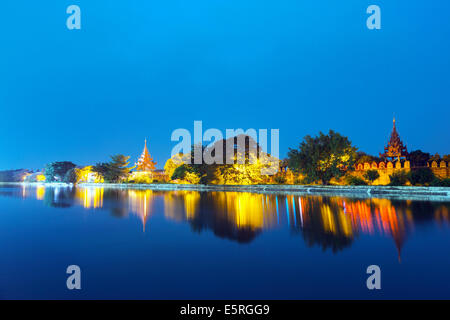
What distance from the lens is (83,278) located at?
495 centimetres

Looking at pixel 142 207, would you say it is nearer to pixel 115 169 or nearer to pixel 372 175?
pixel 372 175

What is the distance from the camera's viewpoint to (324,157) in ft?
92.0

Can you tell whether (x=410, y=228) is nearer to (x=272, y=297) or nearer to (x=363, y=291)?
(x=363, y=291)

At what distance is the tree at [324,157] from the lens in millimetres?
27641

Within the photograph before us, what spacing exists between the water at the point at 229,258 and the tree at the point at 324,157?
57.9 ft

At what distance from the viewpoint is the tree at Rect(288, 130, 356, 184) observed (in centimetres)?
2764

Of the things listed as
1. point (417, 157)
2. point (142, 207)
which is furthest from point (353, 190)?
point (417, 157)

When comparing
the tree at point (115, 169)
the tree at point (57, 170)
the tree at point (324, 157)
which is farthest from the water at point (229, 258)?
the tree at point (57, 170)

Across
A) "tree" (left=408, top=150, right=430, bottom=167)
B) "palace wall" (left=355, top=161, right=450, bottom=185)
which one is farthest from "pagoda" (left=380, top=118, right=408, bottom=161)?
"palace wall" (left=355, top=161, right=450, bottom=185)

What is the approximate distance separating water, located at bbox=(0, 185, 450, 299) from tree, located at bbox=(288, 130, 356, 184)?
17.6m

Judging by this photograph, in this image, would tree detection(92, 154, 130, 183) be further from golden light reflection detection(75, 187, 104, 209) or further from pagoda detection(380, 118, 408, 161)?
pagoda detection(380, 118, 408, 161)

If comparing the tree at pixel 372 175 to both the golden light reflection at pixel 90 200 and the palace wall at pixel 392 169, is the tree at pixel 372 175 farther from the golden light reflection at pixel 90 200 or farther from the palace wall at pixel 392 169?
the golden light reflection at pixel 90 200
